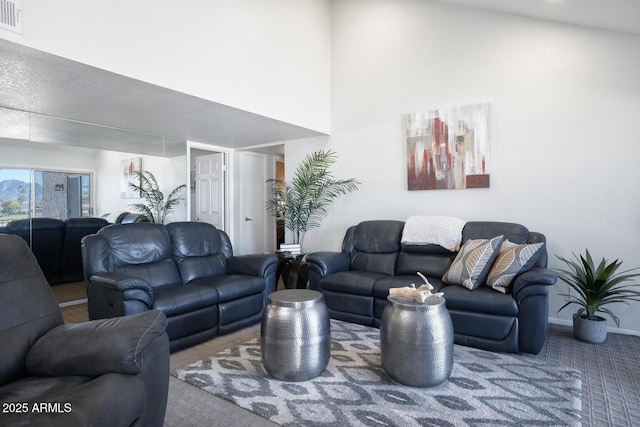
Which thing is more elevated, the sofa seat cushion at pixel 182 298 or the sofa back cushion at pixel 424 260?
the sofa back cushion at pixel 424 260

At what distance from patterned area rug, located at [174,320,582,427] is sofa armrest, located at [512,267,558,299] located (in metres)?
0.54

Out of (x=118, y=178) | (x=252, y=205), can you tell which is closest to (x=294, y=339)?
(x=118, y=178)

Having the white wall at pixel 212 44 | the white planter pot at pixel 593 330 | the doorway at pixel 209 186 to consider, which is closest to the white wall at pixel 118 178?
the doorway at pixel 209 186

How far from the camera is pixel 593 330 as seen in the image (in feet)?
9.55

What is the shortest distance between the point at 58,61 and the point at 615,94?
4.52 metres

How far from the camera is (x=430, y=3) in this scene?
4.09 m

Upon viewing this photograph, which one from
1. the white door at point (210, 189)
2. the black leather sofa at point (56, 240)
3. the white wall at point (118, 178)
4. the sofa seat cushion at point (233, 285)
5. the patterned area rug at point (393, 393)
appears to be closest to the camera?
the patterned area rug at point (393, 393)

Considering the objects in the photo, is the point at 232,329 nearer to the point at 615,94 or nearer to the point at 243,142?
the point at 243,142

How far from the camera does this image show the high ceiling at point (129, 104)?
2.66 meters

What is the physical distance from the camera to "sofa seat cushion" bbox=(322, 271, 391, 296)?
338cm

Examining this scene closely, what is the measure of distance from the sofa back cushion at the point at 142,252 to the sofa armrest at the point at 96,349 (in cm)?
167

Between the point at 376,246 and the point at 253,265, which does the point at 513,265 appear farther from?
the point at 253,265

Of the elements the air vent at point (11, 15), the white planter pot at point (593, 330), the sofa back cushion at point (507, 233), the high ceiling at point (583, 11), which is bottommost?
the white planter pot at point (593, 330)

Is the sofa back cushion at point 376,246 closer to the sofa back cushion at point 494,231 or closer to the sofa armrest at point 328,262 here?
the sofa armrest at point 328,262
